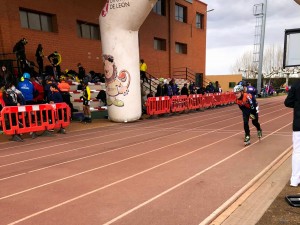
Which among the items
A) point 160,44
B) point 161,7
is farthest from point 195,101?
point 161,7

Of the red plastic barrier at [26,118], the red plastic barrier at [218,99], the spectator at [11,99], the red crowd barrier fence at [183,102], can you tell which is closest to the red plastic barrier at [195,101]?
the red crowd barrier fence at [183,102]

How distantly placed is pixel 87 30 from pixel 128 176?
14.0 meters

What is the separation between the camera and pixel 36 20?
1431 centimetres

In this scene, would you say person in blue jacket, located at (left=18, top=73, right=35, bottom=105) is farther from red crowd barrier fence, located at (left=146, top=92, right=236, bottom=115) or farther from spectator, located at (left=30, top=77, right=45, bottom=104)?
red crowd barrier fence, located at (left=146, top=92, right=236, bottom=115)

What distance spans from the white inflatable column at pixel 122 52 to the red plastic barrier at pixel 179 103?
3174 mm

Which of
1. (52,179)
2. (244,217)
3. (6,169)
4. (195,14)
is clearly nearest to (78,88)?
(6,169)

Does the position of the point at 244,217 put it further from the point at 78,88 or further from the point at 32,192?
the point at 78,88

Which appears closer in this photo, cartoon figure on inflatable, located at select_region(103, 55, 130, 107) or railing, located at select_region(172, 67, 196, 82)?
cartoon figure on inflatable, located at select_region(103, 55, 130, 107)

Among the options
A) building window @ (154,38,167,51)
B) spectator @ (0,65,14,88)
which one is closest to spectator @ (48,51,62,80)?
spectator @ (0,65,14,88)

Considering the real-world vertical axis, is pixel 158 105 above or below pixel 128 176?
above

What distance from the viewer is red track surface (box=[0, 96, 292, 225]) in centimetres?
354

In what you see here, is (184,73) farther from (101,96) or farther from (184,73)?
(101,96)

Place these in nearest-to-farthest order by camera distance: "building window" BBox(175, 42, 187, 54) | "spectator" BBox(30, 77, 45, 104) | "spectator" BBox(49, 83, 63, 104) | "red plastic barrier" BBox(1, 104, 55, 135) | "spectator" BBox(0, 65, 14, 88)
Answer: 1. "red plastic barrier" BBox(1, 104, 55, 135)
2. "spectator" BBox(49, 83, 63, 104)
3. "spectator" BBox(30, 77, 45, 104)
4. "spectator" BBox(0, 65, 14, 88)
5. "building window" BBox(175, 42, 187, 54)

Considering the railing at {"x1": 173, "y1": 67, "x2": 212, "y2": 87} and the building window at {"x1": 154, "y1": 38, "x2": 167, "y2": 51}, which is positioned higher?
the building window at {"x1": 154, "y1": 38, "x2": 167, "y2": 51}
